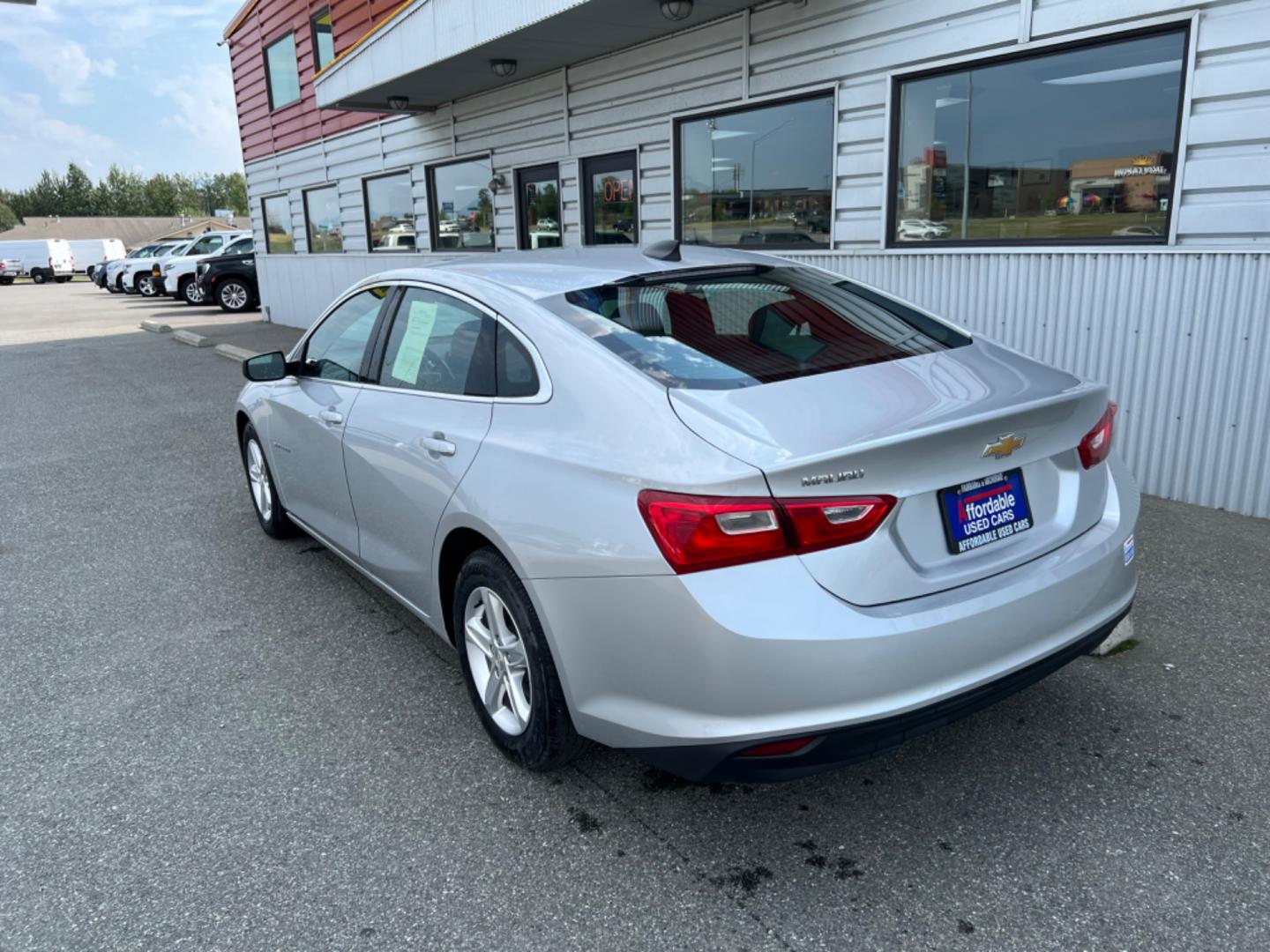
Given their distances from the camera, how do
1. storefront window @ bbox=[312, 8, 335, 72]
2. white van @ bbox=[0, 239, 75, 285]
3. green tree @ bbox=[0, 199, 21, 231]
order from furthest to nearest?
green tree @ bbox=[0, 199, 21, 231] → white van @ bbox=[0, 239, 75, 285] → storefront window @ bbox=[312, 8, 335, 72]

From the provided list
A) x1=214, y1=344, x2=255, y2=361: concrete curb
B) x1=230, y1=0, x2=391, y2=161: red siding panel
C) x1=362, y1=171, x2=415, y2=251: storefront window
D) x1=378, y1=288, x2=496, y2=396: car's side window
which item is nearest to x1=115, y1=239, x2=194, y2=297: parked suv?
x1=230, y1=0, x2=391, y2=161: red siding panel

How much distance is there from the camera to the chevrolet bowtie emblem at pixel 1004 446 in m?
2.42

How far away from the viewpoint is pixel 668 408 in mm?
2434

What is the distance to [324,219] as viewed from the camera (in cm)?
1641

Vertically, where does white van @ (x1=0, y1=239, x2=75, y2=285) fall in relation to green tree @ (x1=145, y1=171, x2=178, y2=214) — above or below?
below

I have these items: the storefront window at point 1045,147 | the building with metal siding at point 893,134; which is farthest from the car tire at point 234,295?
the storefront window at point 1045,147

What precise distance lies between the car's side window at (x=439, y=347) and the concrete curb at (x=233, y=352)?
10.8 meters

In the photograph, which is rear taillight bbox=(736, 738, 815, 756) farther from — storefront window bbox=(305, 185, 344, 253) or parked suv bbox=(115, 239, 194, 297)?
parked suv bbox=(115, 239, 194, 297)

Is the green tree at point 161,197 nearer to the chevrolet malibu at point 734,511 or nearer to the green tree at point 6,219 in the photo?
the green tree at point 6,219

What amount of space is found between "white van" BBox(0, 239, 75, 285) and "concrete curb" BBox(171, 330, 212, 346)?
41.4 metres

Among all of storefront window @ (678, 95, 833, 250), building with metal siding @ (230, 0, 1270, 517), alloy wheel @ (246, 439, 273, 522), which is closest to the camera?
building with metal siding @ (230, 0, 1270, 517)

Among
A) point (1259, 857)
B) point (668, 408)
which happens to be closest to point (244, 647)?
point (668, 408)

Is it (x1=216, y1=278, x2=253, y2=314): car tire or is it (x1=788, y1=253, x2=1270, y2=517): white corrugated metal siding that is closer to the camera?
(x1=788, y1=253, x2=1270, y2=517): white corrugated metal siding

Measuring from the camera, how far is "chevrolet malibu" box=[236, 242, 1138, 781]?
87.0 inches
